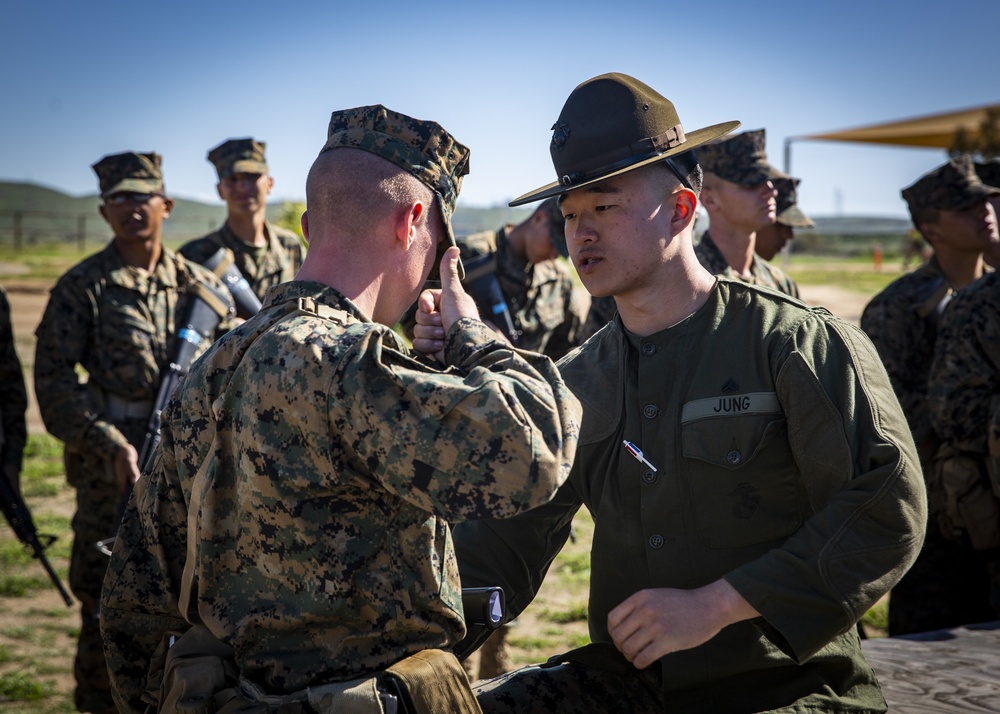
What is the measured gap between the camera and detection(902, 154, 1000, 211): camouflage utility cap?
5.44 meters

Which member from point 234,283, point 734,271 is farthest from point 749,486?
Answer: point 234,283

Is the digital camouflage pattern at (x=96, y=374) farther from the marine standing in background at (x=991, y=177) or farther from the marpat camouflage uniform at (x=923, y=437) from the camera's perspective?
the marine standing in background at (x=991, y=177)

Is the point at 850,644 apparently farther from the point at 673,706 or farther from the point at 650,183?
the point at 650,183

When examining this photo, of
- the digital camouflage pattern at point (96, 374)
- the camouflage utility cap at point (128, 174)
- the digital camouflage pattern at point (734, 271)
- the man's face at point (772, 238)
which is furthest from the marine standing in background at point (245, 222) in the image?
the man's face at point (772, 238)

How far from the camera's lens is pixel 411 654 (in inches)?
79.7

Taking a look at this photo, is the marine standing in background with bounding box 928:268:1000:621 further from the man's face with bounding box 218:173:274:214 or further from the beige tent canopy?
the beige tent canopy

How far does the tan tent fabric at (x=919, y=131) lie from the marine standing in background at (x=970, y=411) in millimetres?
33100

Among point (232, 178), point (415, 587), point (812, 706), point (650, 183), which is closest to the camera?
point (415, 587)

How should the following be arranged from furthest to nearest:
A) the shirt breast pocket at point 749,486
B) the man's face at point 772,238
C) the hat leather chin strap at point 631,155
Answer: the man's face at point 772,238 < the hat leather chin strap at point 631,155 < the shirt breast pocket at point 749,486

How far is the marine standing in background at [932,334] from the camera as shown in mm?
5051

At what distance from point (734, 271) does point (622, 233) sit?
9.37 feet

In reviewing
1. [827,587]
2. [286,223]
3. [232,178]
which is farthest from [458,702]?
[286,223]

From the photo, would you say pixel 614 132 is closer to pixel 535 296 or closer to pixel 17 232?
pixel 535 296

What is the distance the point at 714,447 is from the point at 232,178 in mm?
5306
